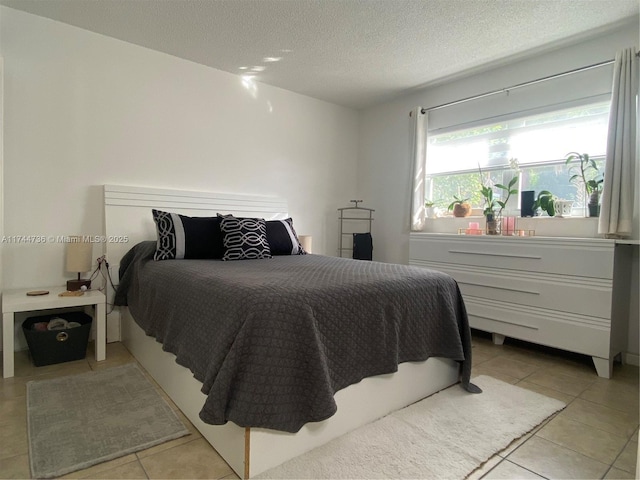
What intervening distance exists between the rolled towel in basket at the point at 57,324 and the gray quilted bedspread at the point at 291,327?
21.9 inches

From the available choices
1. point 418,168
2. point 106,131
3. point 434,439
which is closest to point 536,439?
point 434,439

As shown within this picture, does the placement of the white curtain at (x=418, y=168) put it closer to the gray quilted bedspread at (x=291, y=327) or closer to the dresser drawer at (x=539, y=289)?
the dresser drawer at (x=539, y=289)

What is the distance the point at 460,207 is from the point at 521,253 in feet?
2.88

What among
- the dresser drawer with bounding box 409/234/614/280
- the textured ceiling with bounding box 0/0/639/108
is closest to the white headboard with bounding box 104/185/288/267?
the textured ceiling with bounding box 0/0/639/108

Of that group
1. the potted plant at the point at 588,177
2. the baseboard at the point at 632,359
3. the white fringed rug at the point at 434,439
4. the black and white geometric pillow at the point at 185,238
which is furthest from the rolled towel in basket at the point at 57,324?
the baseboard at the point at 632,359

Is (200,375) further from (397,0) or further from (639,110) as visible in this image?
(639,110)

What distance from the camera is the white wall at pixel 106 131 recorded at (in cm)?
257

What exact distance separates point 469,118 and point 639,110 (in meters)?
1.32

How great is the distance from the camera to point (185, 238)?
106 inches

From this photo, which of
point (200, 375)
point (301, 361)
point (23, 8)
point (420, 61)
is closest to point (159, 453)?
point (200, 375)

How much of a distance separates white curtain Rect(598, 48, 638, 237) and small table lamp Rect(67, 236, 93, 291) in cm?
353

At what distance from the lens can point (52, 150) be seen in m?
2.67

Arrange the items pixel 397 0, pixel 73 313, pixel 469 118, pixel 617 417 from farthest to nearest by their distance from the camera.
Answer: pixel 469 118 < pixel 73 313 < pixel 397 0 < pixel 617 417

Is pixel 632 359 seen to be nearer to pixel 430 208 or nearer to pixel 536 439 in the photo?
pixel 536 439
